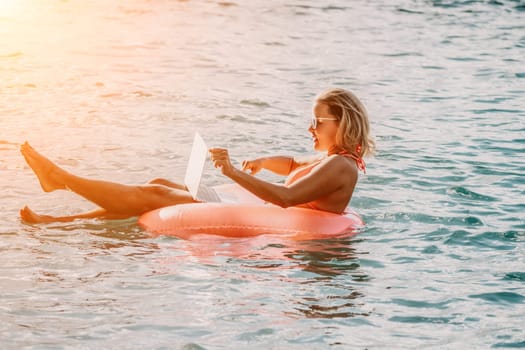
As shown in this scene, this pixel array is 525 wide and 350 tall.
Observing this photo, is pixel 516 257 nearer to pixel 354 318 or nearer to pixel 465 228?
pixel 465 228

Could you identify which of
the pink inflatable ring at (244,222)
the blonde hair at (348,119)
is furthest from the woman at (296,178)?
the pink inflatable ring at (244,222)

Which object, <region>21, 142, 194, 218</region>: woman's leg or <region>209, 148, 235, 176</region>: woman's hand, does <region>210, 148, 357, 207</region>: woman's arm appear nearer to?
<region>209, 148, 235, 176</region>: woman's hand

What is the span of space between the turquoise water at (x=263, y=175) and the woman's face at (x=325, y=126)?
2.21 ft

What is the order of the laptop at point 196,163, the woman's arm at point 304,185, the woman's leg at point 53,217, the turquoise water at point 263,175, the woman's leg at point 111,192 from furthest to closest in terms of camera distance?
the woman's leg at point 53,217 → the woman's leg at point 111,192 → the woman's arm at point 304,185 → the laptop at point 196,163 → the turquoise water at point 263,175

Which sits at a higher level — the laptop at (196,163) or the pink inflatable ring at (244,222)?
the laptop at (196,163)

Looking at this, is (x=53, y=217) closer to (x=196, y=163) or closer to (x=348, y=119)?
(x=196, y=163)

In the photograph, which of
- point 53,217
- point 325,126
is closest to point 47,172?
point 53,217

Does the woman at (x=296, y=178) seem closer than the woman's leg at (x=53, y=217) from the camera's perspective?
Yes

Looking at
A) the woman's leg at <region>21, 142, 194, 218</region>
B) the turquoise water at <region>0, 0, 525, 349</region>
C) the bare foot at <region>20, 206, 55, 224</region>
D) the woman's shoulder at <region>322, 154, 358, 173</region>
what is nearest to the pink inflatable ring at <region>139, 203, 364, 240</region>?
the turquoise water at <region>0, 0, 525, 349</region>

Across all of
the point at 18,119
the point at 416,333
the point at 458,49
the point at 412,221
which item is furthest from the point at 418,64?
the point at 416,333

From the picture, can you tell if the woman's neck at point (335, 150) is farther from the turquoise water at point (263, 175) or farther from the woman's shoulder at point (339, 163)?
the turquoise water at point (263, 175)

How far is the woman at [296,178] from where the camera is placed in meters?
6.25

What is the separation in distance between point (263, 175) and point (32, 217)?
2539 millimetres

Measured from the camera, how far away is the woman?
6.25m
